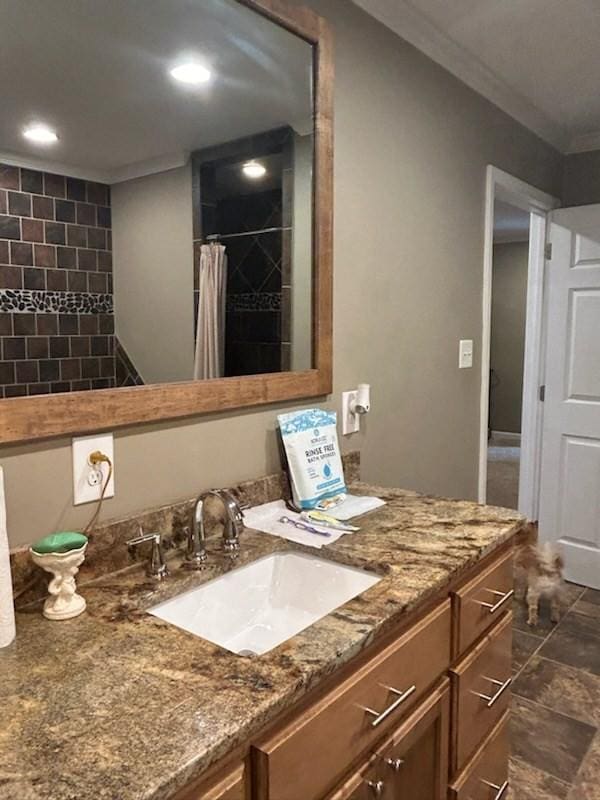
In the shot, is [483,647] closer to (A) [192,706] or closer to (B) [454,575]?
(B) [454,575]

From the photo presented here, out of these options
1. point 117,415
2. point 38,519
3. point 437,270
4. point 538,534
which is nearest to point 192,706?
point 38,519

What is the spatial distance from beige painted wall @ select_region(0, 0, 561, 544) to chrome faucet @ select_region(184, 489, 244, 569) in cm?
12

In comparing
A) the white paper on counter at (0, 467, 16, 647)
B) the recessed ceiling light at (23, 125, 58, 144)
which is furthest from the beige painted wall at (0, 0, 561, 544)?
the recessed ceiling light at (23, 125, 58, 144)

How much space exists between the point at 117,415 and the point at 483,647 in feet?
3.23

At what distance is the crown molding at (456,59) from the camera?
187 cm

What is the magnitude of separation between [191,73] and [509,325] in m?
6.32

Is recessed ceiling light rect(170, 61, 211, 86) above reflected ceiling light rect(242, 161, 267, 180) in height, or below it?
above

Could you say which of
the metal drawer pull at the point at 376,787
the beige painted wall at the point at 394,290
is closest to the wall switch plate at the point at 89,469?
the beige painted wall at the point at 394,290

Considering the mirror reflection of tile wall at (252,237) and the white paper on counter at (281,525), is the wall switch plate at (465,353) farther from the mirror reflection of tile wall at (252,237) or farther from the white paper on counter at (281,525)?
the white paper on counter at (281,525)

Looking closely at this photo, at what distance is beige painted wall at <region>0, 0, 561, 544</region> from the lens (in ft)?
4.62

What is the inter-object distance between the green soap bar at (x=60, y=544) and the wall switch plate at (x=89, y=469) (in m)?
0.15

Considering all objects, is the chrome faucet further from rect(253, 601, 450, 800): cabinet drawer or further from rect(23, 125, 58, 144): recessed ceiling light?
rect(23, 125, 58, 144): recessed ceiling light

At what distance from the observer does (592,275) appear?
308 centimetres

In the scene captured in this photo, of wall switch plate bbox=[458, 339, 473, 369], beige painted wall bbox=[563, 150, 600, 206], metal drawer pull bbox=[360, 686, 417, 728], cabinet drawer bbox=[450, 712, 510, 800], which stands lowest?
cabinet drawer bbox=[450, 712, 510, 800]
